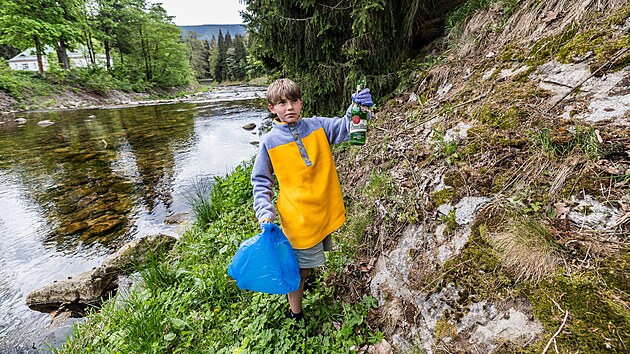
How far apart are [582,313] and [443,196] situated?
43.3 inches

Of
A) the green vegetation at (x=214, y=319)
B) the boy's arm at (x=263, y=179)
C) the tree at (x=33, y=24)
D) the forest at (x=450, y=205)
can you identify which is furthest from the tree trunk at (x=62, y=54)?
the boy's arm at (x=263, y=179)

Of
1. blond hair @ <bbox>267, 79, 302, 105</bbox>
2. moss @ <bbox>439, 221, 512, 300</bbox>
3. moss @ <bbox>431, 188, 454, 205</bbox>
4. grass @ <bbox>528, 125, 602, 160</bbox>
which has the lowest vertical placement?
moss @ <bbox>439, 221, 512, 300</bbox>

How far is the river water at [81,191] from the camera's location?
4.34 metres

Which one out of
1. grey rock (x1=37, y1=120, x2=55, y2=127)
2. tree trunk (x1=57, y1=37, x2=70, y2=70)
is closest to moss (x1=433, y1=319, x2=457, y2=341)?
grey rock (x1=37, y1=120, x2=55, y2=127)

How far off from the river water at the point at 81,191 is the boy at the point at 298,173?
11.0ft

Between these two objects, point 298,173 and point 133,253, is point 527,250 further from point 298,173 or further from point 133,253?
point 133,253

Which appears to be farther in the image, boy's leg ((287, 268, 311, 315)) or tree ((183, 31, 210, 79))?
tree ((183, 31, 210, 79))

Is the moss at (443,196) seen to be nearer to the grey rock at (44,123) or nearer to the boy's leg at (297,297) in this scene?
the boy's leg at (297,297)

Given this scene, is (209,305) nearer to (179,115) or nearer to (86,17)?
(179,115)

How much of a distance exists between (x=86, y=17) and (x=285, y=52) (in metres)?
38.1

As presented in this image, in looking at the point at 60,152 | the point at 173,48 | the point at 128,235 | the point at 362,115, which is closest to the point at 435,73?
the point at 362,115

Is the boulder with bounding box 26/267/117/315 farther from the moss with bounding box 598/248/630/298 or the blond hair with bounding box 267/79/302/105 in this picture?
the moss with bounding box 598/248/630/298

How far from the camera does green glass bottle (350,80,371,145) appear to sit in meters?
2.22

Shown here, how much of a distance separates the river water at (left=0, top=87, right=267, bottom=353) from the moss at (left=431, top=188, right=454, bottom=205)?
447cm
